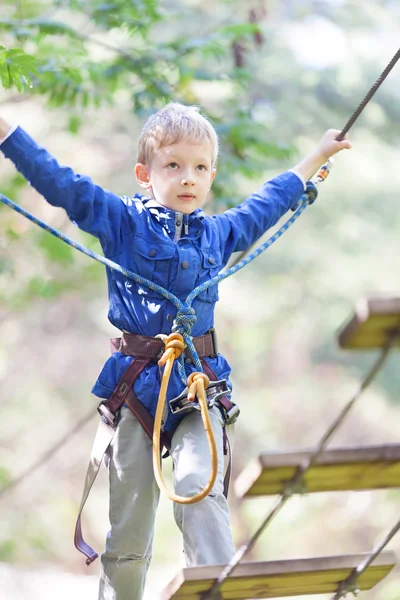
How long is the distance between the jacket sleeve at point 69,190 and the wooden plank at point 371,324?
0.94 meters

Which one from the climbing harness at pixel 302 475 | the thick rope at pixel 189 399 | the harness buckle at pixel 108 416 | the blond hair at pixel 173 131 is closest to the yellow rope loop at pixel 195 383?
the thick rope at pixel 189 399

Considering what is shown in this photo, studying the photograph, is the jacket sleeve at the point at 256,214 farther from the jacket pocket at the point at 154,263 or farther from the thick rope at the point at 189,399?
the thick rope at the point at 189,399

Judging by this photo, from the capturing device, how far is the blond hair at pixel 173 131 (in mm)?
2424

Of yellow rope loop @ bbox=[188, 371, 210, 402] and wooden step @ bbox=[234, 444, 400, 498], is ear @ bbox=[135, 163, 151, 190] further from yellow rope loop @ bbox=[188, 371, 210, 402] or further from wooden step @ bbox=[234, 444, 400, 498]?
wooden step @ bbox=[234, 444, 400, 498]

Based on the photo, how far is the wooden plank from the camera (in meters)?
1.50

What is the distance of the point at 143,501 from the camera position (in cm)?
235

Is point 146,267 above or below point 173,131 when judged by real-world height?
below

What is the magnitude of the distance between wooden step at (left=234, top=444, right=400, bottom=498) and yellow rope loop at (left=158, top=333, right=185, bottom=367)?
0.47 meters

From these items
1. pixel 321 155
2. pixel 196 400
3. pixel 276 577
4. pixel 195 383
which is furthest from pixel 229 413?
pixel 321 155

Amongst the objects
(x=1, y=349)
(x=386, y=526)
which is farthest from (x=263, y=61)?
(x=386, y=526)

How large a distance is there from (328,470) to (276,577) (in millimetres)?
273

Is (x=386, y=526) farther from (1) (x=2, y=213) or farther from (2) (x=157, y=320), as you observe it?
(2) (x=157, y=320)

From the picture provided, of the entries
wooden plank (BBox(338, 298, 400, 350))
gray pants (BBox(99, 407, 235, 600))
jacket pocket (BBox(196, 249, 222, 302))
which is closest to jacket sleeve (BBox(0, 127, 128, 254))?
jacket pocket (BBox(196, 249, 222, 302))

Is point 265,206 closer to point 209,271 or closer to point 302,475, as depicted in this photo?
point 209,271
